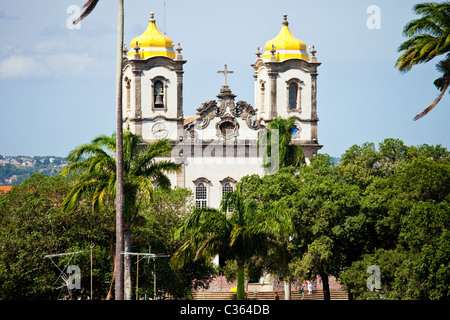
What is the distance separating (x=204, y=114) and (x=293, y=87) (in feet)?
19.5

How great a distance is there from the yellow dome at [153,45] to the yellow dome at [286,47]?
627 centimetres

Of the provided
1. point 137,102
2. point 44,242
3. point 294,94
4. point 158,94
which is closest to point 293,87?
point 294,94

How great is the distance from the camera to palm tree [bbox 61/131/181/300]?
3030 centimetres

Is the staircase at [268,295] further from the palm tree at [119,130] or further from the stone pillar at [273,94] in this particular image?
the palm tree at [119,130]

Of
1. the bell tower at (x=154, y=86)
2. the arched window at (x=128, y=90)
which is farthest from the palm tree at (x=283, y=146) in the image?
the arched window at (x=128, y=90)

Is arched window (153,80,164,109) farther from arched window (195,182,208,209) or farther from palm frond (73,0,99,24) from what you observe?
palm frond (73,0,99,24)

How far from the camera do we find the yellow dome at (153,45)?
59688 mm

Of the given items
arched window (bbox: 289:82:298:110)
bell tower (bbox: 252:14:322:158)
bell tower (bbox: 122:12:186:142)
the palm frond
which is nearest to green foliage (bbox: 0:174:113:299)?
the palm frond

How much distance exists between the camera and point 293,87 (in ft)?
205

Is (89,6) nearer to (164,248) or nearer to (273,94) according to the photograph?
(164,248)

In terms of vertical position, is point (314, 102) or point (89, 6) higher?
point (314, 102)

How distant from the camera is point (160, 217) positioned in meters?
43.2

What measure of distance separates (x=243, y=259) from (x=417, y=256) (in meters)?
6.88

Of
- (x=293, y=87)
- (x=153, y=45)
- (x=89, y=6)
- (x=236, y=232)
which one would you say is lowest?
(x=236, y=232)
